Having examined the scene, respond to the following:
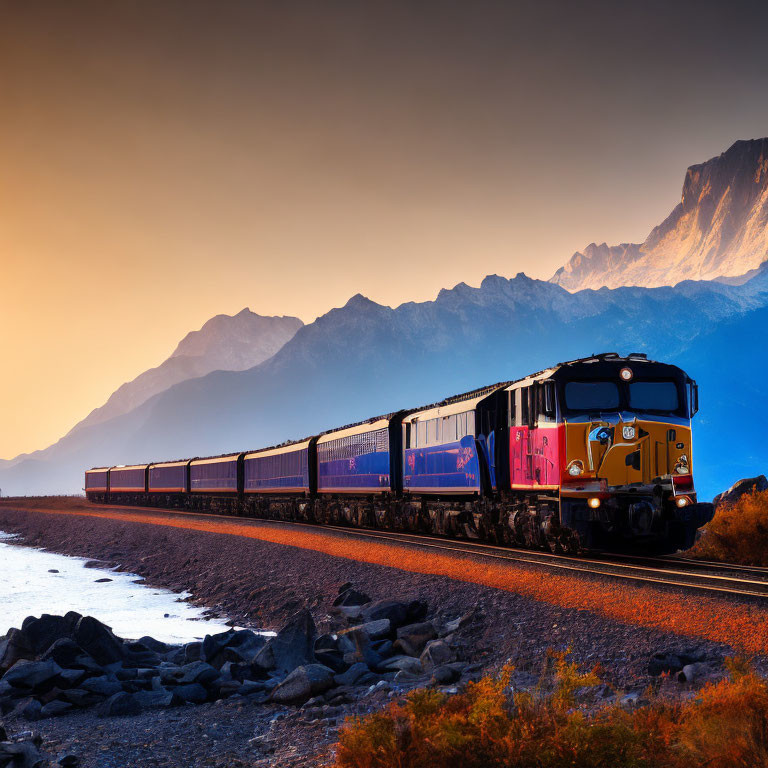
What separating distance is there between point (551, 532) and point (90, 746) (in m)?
10.2

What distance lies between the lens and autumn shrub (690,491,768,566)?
1925 centimetres

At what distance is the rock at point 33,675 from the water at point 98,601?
5107mm

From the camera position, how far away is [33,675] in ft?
41.9

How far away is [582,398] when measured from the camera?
1703cm

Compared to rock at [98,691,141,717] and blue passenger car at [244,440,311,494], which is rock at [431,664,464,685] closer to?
rock at [98,691,141,717]

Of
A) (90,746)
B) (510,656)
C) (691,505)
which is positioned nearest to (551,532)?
(691,505)

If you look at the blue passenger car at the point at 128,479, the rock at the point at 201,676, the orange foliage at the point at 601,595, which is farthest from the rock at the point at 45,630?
the blue passenger car at the point at 128,479

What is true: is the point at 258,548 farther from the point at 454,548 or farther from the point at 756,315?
the point at 756,315

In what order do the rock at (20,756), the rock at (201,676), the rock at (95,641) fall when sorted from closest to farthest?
the rock at (20,756)
the rock at (201,676)
the rock at (95,641)

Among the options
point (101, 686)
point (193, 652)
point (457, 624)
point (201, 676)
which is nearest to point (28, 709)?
point (101, 686)

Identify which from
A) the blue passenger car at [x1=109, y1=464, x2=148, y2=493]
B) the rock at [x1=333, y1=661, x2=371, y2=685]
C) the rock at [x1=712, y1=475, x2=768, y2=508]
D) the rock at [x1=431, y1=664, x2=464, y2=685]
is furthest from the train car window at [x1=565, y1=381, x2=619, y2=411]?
the blue passenger car at [x1=109, y1=464, x2=148, y2=493]

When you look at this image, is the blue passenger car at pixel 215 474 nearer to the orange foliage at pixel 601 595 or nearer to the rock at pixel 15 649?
the orange foliage at pixel 601 595

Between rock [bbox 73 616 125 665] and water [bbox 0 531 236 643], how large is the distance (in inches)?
148

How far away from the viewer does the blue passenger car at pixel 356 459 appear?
97.5 ft
